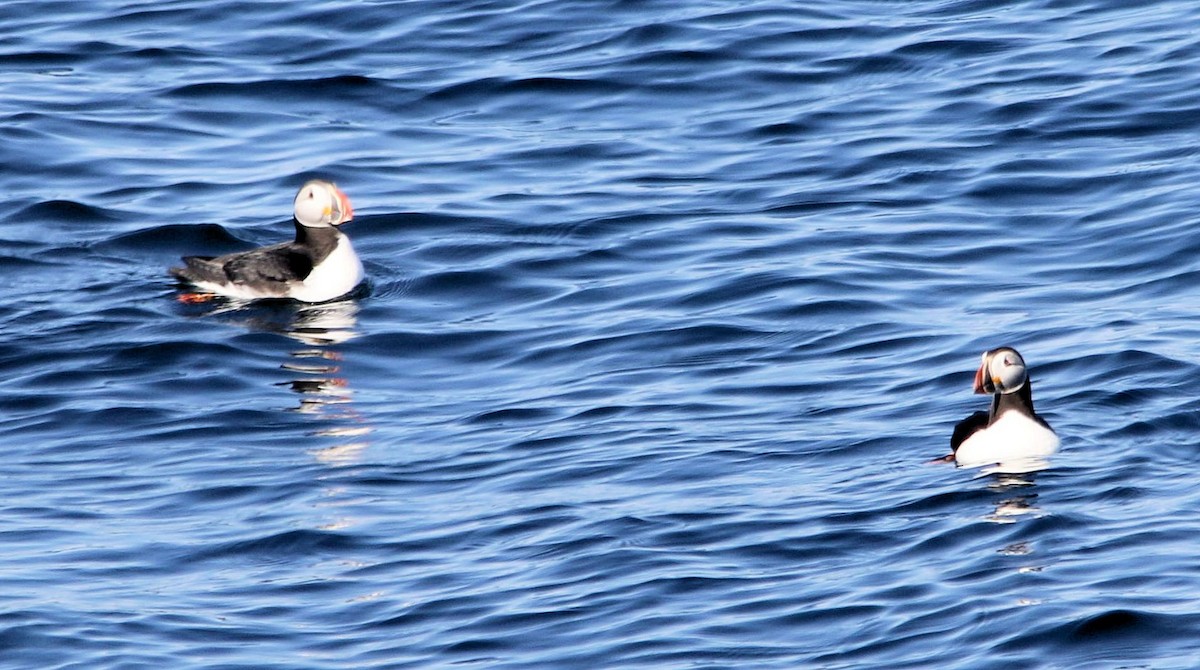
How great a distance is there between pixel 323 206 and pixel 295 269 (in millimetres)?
521

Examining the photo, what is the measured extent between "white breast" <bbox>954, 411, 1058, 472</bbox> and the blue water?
0.18 m

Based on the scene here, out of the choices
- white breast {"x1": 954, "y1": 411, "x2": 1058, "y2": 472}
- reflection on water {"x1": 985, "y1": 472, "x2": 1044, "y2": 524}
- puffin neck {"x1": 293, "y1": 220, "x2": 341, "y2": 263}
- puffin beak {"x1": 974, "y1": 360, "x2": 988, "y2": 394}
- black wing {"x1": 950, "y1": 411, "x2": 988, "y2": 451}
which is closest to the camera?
reflection on water {"x1": 985, "y1": 472, "x2": 1044, "y2": 524}

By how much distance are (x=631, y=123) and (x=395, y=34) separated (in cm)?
398

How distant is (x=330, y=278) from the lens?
47.5 ft

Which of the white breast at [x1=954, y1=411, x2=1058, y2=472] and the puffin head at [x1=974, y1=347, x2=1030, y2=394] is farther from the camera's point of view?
the puffin head at [x1=974, y1=347, x2=1030, y2=394]

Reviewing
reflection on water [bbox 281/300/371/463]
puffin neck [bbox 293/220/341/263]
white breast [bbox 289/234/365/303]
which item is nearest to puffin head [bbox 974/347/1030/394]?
reflection on water [bbox 281/300/371/463]

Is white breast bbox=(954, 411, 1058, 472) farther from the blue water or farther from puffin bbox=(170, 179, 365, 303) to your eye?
puffin bbox=(170, 179, 365, 303)

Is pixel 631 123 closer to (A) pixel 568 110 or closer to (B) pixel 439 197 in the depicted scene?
(A) pixel 568 110

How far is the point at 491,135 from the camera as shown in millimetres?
17766

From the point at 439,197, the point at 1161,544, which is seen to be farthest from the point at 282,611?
the point at 439,197

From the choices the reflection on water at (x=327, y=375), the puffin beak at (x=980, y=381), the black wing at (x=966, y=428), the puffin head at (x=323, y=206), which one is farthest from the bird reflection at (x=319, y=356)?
the puffin beak at (x=980, y=381)

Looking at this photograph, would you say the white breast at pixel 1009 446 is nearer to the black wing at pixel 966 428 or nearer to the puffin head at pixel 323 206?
the black wing at pixel 966 428

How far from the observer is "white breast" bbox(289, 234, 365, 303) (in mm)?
14484

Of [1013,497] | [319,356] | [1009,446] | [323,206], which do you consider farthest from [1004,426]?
[323,206]
